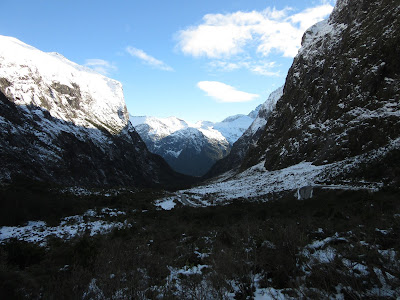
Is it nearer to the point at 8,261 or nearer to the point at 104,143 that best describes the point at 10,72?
the point at 104,143

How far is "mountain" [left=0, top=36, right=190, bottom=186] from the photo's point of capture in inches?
2301

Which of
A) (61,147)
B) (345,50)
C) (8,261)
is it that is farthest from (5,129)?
(345,50)

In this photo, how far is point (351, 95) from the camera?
139 ft

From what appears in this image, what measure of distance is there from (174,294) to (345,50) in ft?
206

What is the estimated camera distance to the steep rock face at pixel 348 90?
33.0 m

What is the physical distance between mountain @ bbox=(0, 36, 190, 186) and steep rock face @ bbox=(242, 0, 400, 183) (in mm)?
54552

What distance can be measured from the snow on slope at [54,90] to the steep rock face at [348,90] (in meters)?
87.0

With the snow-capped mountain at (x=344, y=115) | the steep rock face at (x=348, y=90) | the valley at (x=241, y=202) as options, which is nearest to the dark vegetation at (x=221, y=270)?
the valley at (x=241, y=202)

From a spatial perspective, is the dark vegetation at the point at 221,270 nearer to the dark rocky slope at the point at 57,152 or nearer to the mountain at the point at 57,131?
the dark rocky slope at the point at 57,152

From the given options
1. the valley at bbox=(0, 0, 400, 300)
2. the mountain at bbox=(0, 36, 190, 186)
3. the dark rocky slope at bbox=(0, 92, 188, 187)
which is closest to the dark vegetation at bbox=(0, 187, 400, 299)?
the valley at bbox=(0, 0, 400, 300)

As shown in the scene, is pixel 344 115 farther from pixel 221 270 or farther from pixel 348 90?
pixel 221 270

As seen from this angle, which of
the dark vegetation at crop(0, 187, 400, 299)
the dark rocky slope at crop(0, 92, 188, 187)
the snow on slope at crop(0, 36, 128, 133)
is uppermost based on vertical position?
the snow on slope at crop(0, 36, 128, 133)

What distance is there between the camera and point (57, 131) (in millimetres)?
80625

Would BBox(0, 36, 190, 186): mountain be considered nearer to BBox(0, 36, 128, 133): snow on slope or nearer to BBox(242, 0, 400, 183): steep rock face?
BBox(0, 36, 128, 133): snow on slope
